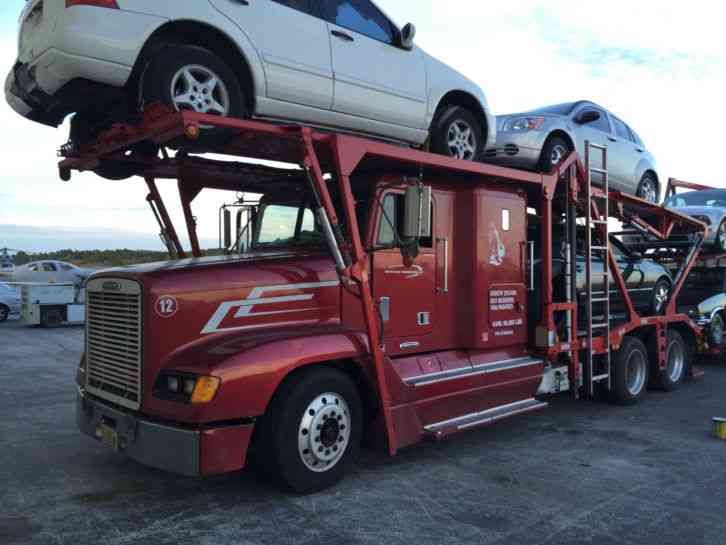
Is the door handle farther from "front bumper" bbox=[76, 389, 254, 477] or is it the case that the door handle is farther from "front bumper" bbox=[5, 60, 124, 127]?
"front bumper" bbox=[76, 389, 254, 477]

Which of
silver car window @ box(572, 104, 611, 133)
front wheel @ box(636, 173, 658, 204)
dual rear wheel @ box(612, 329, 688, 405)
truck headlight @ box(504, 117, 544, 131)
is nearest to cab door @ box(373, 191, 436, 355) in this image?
truck headlight @ box(504, 117, 544, 131)

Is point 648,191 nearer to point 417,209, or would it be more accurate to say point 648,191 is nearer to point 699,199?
point 699,199

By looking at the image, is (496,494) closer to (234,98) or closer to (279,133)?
(279,133)

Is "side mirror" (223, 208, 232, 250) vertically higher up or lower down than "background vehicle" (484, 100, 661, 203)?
lower down

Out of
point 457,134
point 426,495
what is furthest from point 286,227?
point 426,495

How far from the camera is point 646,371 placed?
8.42m

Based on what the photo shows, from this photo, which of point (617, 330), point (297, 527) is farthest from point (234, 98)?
A: point (617, 330)

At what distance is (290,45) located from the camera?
4.99 m

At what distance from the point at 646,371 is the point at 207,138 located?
21.3 ft

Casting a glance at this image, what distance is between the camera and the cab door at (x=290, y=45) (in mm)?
4801

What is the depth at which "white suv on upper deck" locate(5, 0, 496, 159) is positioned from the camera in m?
→ 4.20

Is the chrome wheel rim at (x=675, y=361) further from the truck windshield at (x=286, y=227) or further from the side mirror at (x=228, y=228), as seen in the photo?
the side mirror at (x=228, y=228)

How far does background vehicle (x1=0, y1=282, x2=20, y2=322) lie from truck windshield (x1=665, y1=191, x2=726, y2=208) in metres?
17.8

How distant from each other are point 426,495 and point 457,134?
357 centimetres
